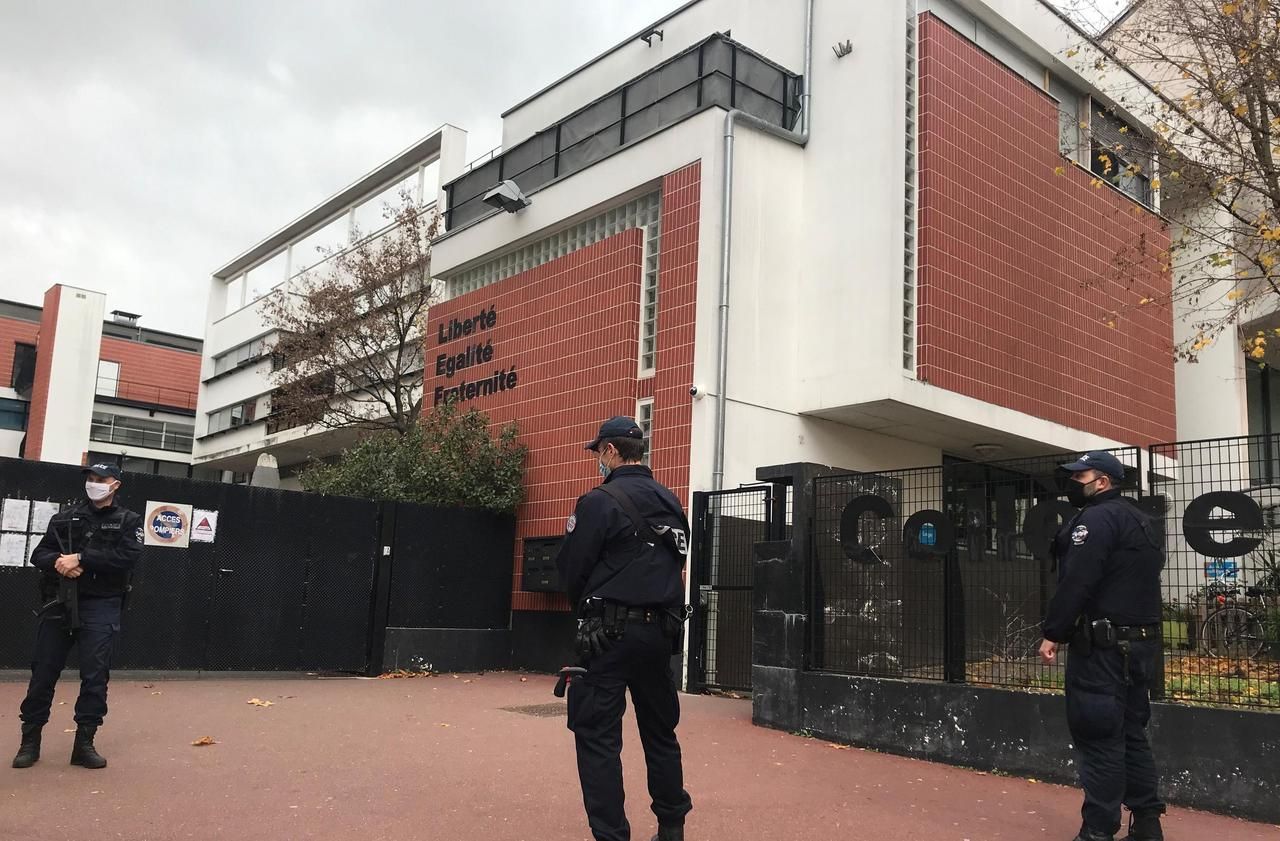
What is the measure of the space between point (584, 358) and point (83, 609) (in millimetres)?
9295

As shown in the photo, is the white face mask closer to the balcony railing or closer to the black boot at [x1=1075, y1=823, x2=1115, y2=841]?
the black boot at [x1=1075, y1=823, x2=1115, y2=841]

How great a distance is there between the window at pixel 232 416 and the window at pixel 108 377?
36.1ft

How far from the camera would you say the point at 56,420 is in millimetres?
41219

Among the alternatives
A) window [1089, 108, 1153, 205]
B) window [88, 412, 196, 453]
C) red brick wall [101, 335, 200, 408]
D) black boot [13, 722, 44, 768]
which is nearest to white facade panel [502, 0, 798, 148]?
window [1089, 108, 1153, 205]

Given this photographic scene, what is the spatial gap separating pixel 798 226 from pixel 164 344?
48149 mm

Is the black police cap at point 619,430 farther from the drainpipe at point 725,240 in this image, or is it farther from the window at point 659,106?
the window at point 659,106

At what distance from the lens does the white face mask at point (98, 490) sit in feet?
21.8

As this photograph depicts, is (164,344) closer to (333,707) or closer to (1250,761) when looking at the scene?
(333,707)

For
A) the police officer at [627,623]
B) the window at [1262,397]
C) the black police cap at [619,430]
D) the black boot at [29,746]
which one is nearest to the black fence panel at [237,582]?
the black boot at [29,746]

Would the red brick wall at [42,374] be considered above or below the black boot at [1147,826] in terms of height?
above

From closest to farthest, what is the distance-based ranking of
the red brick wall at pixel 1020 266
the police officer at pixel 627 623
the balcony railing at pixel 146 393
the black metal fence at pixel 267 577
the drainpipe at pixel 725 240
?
the police officer at pixel 627 623
the black metal fence at pixel 267 577
the drainpipe at pixel 725 240
the red brick wall at pixel 1020 266
the balcony railing at pixel 146 393

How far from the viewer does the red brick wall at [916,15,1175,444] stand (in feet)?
46.3

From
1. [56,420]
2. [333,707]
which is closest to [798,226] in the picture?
[333,707]

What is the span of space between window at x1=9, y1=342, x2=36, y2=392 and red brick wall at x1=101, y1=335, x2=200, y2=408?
3348 mm
